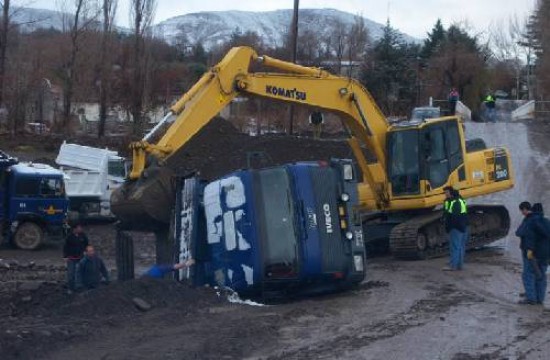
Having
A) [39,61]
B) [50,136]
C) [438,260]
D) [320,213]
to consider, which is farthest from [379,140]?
[39,61]

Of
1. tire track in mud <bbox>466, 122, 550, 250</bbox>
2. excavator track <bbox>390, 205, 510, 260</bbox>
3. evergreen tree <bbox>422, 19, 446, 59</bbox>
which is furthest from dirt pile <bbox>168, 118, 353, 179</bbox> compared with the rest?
evergreen tree <bbox>422, 19, 446, 59</bbox>

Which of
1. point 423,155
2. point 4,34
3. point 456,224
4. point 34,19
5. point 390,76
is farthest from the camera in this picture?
point 34,19

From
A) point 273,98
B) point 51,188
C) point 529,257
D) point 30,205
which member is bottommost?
point 529,257

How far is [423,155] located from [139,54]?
3207 centimetres

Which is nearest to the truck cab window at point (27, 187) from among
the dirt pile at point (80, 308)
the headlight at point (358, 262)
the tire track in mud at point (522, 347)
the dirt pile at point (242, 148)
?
the dirt pile at point (242, 148)

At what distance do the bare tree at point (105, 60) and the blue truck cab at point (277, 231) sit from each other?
109 ft

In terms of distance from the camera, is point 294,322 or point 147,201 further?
point 147,201

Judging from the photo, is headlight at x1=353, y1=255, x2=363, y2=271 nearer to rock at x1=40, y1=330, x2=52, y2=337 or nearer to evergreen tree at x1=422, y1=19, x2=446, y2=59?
rock at x1=40, y1=330, x2=52, y2=337

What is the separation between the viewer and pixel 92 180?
102 feet

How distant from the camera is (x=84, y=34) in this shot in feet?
174

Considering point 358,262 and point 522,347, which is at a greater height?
point 358,262

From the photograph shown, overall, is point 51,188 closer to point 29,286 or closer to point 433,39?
point 29,286

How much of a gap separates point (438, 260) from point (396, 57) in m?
39.6

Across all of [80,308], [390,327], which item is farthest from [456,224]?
[80,308]
